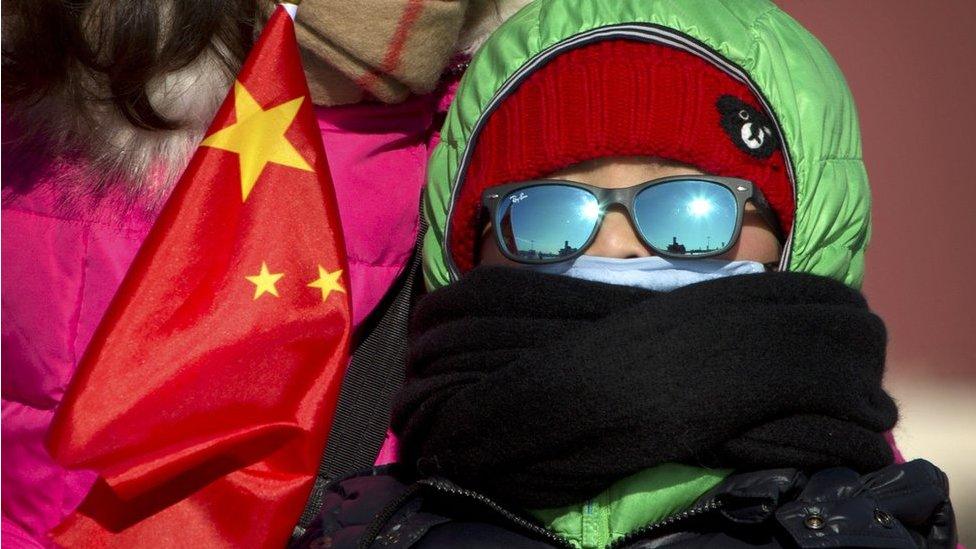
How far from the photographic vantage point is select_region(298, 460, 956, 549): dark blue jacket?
142 centimetres

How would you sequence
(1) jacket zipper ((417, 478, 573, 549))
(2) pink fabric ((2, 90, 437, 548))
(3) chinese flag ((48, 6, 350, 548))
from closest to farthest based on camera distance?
(3) chinese flag ((48, 6, 350, 548)) < (1) jacket zipper ((417, 478, 573, 549)) < (2) pink fabric ((2, 90, 437, 548))

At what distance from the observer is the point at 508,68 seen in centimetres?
171

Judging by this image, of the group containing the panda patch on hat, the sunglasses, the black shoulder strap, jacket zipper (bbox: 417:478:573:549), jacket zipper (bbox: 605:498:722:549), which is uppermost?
the panda patch on hat

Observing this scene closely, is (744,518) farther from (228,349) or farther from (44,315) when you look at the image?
(44,315)

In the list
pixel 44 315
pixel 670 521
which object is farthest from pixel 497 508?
pixel 44 315

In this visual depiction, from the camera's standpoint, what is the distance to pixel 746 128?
162 centimetres

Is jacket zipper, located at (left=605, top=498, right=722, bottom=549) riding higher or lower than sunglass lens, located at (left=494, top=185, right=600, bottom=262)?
lower

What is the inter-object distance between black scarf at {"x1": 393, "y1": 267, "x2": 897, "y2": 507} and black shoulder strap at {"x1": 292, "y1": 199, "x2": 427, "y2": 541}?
9.8 inches

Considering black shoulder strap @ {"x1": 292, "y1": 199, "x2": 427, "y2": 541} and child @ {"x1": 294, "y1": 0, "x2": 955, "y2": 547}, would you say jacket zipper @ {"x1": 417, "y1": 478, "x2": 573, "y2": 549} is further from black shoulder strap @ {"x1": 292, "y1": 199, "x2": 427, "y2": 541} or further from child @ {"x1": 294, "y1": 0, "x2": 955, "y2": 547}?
black shoulder strap @ {"x1": 292, "y1": 199, "x2": 427, "y2": 541}

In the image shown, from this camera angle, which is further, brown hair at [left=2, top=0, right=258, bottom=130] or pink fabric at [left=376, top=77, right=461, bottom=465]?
pink fabric at [left=376, top=77, right=461, bottom=465]

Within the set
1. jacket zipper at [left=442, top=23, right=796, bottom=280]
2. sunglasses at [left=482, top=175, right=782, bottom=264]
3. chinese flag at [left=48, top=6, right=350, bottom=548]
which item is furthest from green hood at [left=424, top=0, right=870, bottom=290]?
chinese flag at [left=48, top=6, right=350, bottom=548]

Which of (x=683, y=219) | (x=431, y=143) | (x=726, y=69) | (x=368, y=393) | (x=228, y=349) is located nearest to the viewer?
(x=228, y=349)

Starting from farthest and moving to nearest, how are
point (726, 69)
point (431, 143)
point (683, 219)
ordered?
point (431, 143)
point (726, 69)
point (683, 219)

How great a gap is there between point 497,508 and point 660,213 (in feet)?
1.43
